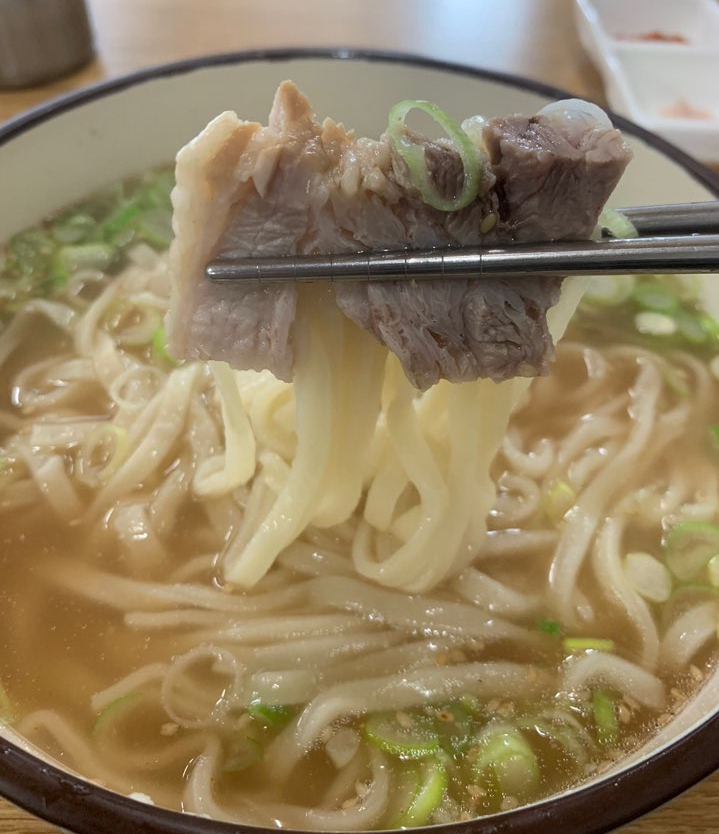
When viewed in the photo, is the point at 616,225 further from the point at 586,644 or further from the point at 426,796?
the point at 426,796

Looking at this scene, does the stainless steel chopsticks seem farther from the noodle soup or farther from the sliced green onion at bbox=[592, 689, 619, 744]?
the sliced green onion at bbox=[592, 689, 619, 744]

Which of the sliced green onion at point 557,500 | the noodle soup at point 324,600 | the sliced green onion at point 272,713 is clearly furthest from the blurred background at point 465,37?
the sliced green onion at point 272,713

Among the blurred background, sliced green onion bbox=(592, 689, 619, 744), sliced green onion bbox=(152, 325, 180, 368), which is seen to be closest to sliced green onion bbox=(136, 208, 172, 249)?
sliced green onion bbox=(152, 325, 180, 368)

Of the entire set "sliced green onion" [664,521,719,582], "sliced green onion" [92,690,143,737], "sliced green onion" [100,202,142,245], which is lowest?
"sliced green onion" [664,521,719,582]

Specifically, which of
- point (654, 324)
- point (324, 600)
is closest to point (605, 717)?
point (324, 600)

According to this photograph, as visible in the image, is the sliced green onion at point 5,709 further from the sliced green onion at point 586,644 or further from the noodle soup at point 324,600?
the sliced green onion at point 586,644

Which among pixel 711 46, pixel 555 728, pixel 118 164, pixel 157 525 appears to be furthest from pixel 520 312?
pixel 711 46
